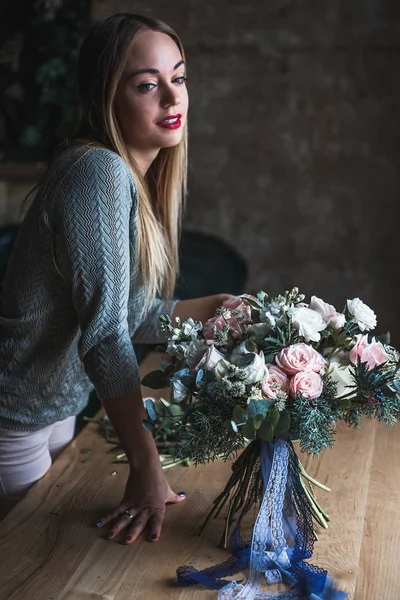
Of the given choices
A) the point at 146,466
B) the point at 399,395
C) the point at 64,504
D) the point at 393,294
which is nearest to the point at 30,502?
the point at 64,504

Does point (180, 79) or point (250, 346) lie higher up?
point (180, 79)

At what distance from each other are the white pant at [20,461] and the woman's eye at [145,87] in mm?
830

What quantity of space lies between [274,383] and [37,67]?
7.76 ft

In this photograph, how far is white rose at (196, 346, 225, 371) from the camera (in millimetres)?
1385

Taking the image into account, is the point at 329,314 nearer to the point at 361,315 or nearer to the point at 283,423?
the point at 361,315

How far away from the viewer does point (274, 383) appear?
1373mm

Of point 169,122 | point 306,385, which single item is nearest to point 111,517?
point 306,385

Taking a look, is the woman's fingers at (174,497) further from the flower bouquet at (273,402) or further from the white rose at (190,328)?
the white rose at (190,328)

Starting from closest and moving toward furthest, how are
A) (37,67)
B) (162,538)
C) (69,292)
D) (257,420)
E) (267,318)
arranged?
1. (257,420)
2. (267,318)
3. (162,538)
4. (69,292)
5. (37,67)

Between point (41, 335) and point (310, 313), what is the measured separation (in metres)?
0.62

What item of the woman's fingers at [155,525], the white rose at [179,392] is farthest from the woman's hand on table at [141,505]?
the white rose at [179,392]

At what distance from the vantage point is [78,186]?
5.08 feet

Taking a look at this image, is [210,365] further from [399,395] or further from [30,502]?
[30,502]

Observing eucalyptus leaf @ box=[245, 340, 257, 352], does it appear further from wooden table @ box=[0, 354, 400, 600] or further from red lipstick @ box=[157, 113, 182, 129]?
red lipstick @ box=[157, 113, 182, 129]
